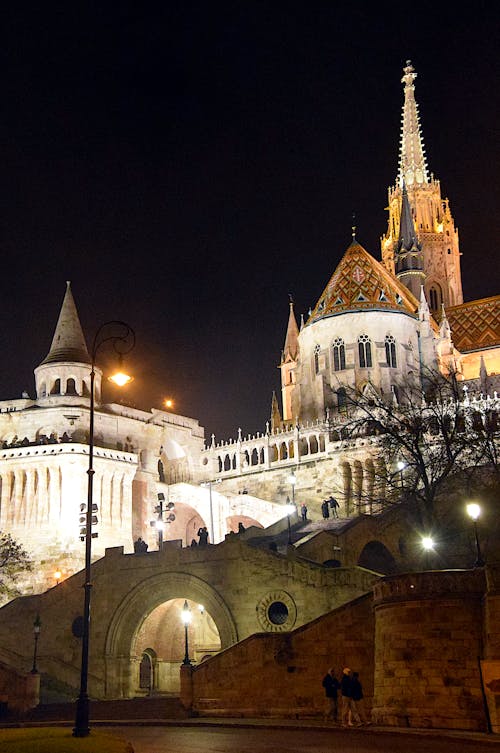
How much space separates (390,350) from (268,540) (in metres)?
22.2

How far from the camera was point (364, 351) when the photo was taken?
62.0 meters

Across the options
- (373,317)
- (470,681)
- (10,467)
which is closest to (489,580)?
(470,681)

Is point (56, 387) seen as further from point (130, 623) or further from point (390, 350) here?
point (390, 350)

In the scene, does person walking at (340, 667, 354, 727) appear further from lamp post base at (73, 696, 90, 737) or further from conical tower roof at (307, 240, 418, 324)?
Answer: conical tower roof at (307, 240, 418, 324)

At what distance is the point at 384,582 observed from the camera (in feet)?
80.0

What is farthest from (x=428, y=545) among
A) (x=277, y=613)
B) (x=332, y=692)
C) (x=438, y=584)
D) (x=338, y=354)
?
(x=338, y=354)

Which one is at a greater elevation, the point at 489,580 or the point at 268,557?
the point at 268,557

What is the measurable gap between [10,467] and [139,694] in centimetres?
1865

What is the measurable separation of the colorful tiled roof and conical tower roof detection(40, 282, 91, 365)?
2796cm

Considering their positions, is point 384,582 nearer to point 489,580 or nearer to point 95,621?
point 489,580

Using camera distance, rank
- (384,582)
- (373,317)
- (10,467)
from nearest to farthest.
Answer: (384,582)
(10,467)
(373,317)

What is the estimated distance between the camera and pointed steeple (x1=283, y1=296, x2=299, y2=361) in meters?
75.0

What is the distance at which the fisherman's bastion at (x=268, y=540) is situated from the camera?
23.0 metres

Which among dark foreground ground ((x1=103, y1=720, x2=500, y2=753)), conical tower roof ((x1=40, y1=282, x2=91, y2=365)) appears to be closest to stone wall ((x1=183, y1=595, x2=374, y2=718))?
dark foreground ground ((x1=103, y1=720, x2=500, y2=753))
